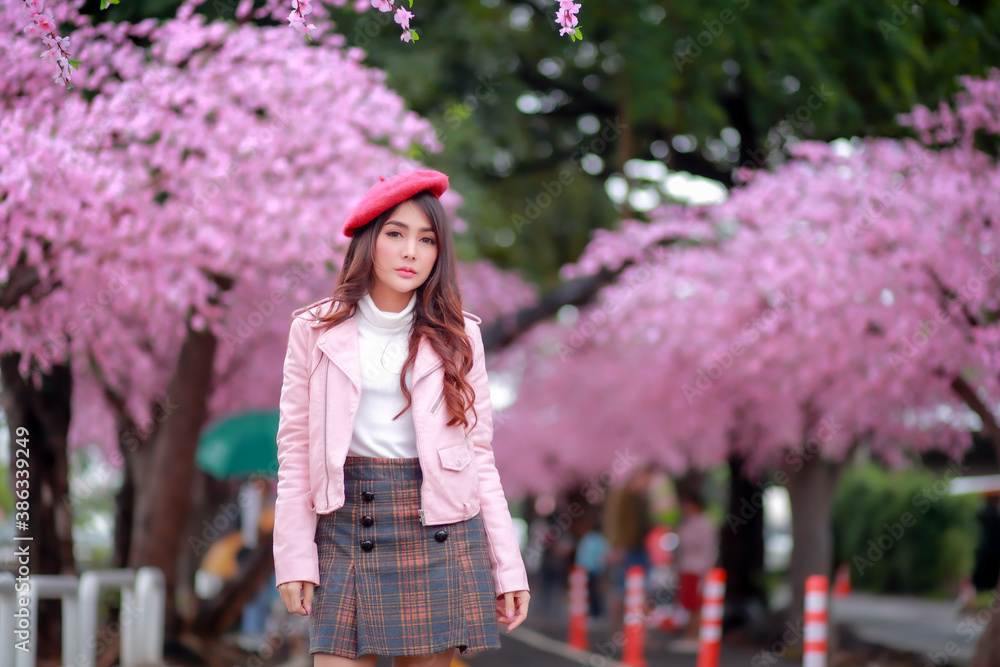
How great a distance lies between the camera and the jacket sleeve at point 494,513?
3.16 m

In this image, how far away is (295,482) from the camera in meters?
3.06

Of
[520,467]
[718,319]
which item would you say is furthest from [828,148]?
[520,467]

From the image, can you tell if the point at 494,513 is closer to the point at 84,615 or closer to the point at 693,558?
the point at 84,615

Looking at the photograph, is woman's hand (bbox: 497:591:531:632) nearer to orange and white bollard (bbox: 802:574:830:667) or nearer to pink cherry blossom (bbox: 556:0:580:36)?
pink cherry blossom (bbox: 556:0:580:36)

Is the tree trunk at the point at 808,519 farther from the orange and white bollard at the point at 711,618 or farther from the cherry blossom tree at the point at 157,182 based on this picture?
the cherry blossom tree at the point at 157,182

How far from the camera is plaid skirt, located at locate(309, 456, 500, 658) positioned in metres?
2.98

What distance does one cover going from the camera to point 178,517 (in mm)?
11312

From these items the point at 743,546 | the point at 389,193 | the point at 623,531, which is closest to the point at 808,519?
the point at 743,546

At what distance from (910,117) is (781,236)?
1.60m

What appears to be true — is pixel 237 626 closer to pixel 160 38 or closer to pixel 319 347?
pixel 160 38

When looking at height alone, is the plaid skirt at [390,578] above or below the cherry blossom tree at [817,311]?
below

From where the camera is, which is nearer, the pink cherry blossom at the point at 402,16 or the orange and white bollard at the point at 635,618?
the pink cherry blossom at the point at 402,16

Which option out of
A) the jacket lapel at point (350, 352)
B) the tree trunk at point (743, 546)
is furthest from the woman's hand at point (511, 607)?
the tree trunk at point (743, 546)

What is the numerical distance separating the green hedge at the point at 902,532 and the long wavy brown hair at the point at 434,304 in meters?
19.4
